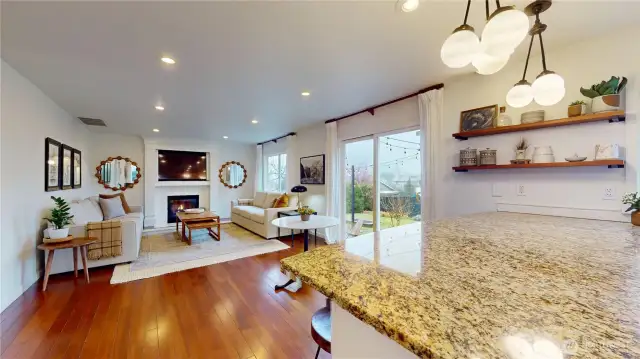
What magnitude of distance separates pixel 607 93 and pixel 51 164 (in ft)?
19.6

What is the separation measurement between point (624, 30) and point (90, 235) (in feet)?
18.6

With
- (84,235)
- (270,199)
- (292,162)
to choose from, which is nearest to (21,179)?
(84,235)

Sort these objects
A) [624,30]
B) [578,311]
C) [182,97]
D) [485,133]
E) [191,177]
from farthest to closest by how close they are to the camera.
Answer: [191,177] < [182,97] < [485,133] < [624,30] < [578,311]

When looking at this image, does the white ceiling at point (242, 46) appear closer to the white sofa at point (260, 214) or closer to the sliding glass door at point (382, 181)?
the sliding glass door at point (382, 181)

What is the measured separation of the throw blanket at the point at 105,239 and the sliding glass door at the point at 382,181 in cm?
316

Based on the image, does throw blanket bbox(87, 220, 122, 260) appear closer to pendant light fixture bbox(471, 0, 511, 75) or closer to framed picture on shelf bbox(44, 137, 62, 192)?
framed picture on shelf bbox(44, 137, 62, 192)

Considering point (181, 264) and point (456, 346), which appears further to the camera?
point (181, 264)

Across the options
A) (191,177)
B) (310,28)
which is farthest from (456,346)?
(191,177)

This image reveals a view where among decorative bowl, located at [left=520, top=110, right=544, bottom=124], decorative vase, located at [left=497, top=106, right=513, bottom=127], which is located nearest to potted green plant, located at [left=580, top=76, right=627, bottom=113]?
decorative bowl, located at [left=520, top=110, right=544, bottom=124]

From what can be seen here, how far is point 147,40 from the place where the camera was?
81.4 inches

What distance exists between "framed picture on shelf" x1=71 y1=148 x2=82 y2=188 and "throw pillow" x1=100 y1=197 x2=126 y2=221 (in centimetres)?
52

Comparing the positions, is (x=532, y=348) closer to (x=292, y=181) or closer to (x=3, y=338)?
(x=3, y=338)

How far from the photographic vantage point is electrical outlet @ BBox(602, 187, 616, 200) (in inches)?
77.4

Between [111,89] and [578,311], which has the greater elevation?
[111,89]
